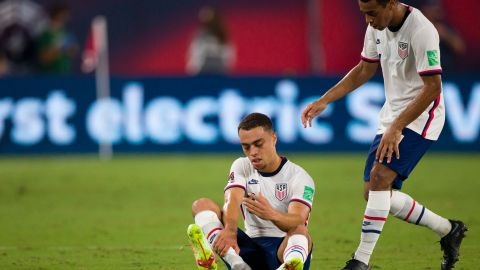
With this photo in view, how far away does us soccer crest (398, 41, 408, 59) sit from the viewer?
A: 6.75 m

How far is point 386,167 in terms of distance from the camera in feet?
22.2

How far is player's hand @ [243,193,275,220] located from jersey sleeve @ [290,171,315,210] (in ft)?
1.08

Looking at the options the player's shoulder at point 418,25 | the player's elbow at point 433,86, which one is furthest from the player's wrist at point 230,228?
the player's shoulder at point 418,25

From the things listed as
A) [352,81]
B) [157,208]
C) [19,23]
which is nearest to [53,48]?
[19,23]

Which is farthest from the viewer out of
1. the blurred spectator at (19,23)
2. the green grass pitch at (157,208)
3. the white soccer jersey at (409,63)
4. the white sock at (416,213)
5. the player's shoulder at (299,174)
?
the blurred spectator at (19,23)

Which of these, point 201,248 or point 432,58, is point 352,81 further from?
point 201,248

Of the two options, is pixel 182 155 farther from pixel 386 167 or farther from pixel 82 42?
pixel 386 167

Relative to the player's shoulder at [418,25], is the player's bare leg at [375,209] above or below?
below

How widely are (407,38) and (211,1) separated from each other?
14.9 m

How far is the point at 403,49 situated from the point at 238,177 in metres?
1.52

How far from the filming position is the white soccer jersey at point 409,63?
6.60m

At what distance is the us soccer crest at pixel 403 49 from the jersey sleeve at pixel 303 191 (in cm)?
118

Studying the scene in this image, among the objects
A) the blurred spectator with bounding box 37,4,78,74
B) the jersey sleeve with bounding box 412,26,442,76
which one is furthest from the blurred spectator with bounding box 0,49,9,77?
the jersey sleeve with bounding box 412,26,442,76

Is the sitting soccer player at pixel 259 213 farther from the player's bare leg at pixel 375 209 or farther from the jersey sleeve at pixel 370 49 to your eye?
the jersey sleeve at pixel 370 49
